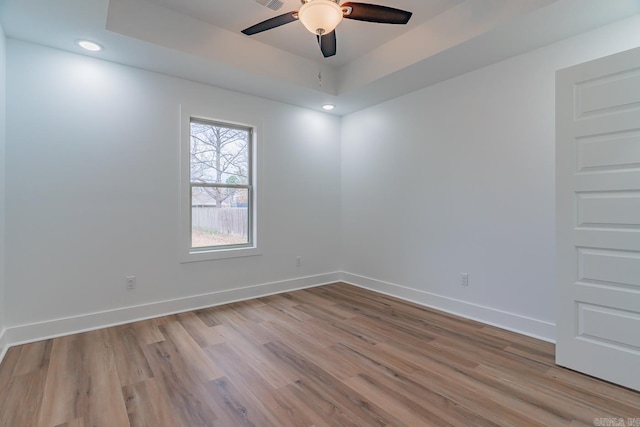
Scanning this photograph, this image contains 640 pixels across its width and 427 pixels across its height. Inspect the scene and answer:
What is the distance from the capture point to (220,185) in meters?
3.86

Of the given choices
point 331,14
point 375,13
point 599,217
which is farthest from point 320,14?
point 599,217

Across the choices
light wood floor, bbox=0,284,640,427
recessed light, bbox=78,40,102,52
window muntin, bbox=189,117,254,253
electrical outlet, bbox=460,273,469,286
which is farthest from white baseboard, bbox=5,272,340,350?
recessed light, bbox=78,40,102,52

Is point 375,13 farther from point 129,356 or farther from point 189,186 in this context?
point 129,356

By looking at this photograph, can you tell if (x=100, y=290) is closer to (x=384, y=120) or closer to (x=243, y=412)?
(x=243, y=412)

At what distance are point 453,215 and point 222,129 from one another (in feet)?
9.61

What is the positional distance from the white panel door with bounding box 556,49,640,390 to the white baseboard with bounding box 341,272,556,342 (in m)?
0.51

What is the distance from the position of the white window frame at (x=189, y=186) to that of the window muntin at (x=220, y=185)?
0.12 feet

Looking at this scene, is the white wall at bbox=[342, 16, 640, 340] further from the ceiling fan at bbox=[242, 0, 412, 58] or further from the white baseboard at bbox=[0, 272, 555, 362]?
the ceiling fan at bbox=[242, 0, 412, 58]

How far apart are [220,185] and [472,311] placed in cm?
320

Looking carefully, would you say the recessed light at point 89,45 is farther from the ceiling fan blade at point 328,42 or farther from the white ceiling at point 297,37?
the ceiling fan blade at point 328,42

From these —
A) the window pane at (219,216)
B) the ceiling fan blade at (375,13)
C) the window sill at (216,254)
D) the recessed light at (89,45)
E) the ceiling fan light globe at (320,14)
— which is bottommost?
the window sill at (216,254)

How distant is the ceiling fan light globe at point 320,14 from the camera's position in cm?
196

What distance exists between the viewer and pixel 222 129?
153 inches

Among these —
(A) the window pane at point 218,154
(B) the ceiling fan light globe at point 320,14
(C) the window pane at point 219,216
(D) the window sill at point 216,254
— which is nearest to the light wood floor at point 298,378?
(D) the window sill at point 216,254
